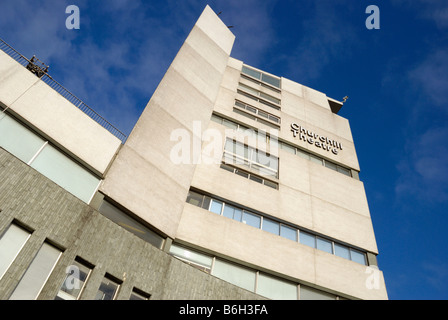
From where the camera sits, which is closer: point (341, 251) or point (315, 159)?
point (341, 251)

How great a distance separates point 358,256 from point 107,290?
540 inches

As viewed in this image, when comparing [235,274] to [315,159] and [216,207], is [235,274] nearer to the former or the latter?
[216,207]

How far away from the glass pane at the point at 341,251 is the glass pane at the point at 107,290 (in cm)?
1195

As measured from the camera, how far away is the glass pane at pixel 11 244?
8.29 metres

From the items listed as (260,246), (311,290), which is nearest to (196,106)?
(260,246)

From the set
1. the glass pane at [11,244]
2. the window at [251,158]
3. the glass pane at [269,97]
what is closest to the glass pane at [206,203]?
the window at [251,158]

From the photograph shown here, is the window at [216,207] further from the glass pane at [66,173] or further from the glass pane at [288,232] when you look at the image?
the glass pane at [66,173]

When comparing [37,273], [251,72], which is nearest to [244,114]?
[251,72]

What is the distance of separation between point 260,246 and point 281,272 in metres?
1.53

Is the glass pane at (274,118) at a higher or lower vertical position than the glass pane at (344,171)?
higher

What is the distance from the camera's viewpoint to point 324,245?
17.1 metres

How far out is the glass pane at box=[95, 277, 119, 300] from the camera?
986 cm
